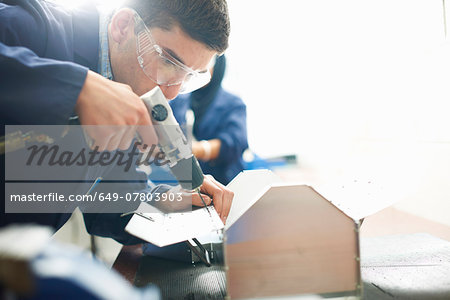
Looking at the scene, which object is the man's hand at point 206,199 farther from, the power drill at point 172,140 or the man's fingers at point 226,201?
the power drill at point 172,140

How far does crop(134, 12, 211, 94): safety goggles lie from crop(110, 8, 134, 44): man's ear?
0.03 metres

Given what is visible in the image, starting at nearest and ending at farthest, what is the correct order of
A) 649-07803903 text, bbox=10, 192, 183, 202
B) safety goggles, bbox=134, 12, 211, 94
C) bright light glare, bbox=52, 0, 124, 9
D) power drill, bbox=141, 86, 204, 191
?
power drill, bbox=141, 86, 204, 191
649-07803903 text, bbox=10, 192, 183, 202
safety goggles, bbox=134, 12, 211, 94
bright light glare, bbox=52, 0, 124, 9

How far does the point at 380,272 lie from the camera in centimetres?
83

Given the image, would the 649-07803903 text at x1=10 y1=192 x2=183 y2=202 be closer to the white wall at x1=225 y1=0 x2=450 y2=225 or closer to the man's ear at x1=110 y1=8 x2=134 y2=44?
the man's ear at x1=110 y1=8 x2=134 y2=44

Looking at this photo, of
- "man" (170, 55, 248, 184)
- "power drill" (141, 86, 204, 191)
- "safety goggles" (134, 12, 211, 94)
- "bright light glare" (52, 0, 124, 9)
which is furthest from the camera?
"man" (170, 55, 248, 184)

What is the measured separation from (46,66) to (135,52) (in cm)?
51

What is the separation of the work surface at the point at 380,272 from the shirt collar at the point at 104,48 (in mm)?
689

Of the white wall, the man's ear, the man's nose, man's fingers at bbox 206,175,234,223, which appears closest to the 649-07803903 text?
man's fingers at bbox 206,175,234,223

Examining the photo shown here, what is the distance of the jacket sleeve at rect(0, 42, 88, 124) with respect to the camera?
0.58 m

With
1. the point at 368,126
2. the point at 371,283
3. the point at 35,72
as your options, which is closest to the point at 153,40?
the point at 35,72

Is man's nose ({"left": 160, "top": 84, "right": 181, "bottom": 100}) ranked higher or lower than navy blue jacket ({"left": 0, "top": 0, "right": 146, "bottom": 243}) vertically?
lower

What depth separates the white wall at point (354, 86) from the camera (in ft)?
4.24

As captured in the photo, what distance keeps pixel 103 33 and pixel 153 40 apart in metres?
0.21

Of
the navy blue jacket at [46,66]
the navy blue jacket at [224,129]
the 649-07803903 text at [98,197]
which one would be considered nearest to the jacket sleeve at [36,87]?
the navy blue jacket at [46,66]
